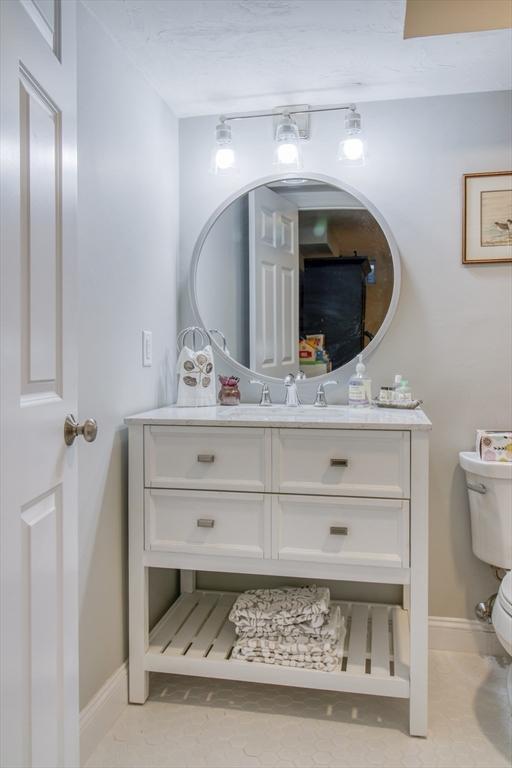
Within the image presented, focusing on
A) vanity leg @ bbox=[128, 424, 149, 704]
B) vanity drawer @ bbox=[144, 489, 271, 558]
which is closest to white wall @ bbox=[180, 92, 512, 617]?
vanity drawer @ bbox=[144, 489, 271, 558]

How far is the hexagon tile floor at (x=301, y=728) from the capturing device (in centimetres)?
165

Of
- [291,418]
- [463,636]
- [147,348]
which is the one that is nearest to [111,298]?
[147,348]

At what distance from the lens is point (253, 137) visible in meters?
2.38

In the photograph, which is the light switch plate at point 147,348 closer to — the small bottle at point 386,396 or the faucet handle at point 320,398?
the faucet handle at point 320,398

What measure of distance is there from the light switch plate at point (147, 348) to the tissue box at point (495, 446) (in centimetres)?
119

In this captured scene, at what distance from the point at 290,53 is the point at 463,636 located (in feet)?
7.02

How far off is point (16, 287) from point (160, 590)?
162cm

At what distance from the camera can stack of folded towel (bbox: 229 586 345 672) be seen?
1.82 m

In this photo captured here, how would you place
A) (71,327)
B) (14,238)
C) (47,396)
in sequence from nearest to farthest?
(14,238) < (47,396) < (71,327)

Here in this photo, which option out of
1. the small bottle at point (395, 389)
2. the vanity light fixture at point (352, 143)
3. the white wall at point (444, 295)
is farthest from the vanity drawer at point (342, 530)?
the vanity light fixture at point (352, 143)

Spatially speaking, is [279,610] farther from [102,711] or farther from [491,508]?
[491,508]

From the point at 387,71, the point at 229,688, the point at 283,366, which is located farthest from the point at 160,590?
the point at 387,71

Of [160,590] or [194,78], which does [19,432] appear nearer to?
[160,590]

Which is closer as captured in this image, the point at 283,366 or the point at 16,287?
the point at 16,287
